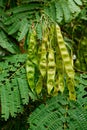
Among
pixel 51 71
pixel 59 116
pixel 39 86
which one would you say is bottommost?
pixel 59 116

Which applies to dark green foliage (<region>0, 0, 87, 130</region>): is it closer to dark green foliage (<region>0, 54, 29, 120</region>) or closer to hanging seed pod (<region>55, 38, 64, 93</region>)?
dark green foliage (<region>0, 54, 29, 120</region>)

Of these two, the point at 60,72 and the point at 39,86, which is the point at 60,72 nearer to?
the point at 60,72

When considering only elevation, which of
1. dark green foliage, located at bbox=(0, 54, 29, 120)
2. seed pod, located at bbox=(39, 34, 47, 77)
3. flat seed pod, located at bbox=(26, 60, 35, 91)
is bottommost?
→ dark green foliage, located at bbox=(0, 54, 29, 120)

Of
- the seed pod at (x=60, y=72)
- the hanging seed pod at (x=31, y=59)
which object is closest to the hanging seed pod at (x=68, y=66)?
the seed pod at (x=60, y=72)

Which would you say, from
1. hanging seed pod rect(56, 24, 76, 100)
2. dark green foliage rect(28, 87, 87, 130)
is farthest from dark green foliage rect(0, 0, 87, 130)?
hanging seed pod rect(56, 24, 76, 100)

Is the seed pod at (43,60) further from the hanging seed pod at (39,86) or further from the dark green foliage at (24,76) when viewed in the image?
the dark green foliage at (24,76)

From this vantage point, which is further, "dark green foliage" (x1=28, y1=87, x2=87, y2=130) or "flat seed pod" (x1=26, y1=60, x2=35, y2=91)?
"flat seed pod" (x1=26, y1=60, x2=35, y2=91)

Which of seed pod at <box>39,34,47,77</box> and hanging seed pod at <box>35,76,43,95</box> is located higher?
seed pod at <box>39,34,47,77</box>

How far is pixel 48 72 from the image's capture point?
99.9 inches

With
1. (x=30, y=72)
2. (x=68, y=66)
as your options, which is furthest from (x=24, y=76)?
(x=68, y=66)

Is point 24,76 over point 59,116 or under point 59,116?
over

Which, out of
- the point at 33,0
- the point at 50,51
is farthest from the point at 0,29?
the point at 50,51

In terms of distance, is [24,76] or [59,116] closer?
[59,116]

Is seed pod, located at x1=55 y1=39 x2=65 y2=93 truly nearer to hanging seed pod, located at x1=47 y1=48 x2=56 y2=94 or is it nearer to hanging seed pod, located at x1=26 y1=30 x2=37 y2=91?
hanging seed pod, located at x1=47 y1=48 x2=56 y2=94
